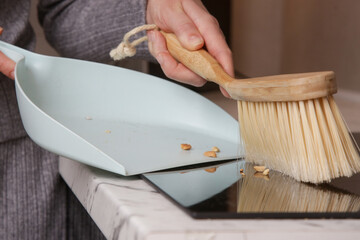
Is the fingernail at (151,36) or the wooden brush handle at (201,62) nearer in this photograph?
the wooden brush handle at (201,62)

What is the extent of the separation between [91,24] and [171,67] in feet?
0.81

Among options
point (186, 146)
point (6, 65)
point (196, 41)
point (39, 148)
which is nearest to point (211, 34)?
point (196, 41)

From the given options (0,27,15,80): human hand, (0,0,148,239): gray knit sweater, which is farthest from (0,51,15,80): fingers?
(0,0,148,239): gray knit sweater

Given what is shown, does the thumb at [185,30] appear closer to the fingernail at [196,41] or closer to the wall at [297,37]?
the fingernail at [196,41]

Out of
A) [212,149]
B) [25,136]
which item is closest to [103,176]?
[212,149]

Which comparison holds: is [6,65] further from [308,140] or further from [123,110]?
[308,140]

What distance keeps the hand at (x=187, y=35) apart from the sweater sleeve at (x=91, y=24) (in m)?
0.08

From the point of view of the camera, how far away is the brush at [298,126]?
1.68ft

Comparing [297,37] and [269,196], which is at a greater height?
[269,196]

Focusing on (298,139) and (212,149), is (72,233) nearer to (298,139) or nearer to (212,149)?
(212,149)

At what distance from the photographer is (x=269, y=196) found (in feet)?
1.57

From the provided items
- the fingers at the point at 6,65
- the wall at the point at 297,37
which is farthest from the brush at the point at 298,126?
the wall at the point at 297,37

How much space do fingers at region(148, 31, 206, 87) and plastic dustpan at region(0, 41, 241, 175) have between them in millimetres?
39

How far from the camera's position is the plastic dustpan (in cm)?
62
